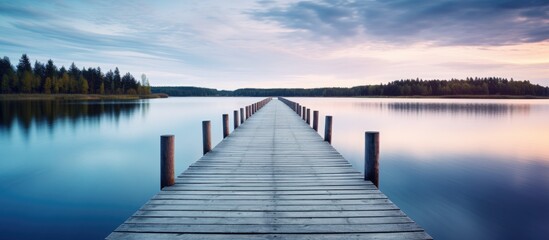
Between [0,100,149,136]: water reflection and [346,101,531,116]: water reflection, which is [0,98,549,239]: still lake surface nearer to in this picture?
[0,100,149,136]: water reflection

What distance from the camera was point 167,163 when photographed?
624 centimetres

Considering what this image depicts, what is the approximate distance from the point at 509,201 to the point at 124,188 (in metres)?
11.2

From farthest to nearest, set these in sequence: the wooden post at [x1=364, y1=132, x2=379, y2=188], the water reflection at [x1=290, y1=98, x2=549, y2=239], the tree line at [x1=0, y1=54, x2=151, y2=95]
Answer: the tree line at [x1=0, y1=54, x2=151, y2=95]
the water reflection at [x1=290, y1=98, x2=549, y2=239]
the wooden post at [x1=364, y1=132, x2=379, y2=188]

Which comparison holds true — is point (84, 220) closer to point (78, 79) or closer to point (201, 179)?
point (201, 179)

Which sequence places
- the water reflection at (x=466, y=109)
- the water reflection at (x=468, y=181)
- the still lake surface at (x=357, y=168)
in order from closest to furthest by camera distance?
the still lake surface at (x=357, y=168), the water reflection at (x=468, y=181), the water reflection at (x=466, y=109)

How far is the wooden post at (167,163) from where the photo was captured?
613 cm

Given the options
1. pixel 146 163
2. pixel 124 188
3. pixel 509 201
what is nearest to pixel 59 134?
pixel 146 163

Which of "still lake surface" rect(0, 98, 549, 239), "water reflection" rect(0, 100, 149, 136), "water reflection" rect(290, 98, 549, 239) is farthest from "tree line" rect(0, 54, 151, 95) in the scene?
"water reflection" rect(290, 98, 549, 239)

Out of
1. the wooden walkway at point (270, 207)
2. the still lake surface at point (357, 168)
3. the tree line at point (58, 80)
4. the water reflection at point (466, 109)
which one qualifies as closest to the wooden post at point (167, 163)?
the wooden walkway at point (270, 207)

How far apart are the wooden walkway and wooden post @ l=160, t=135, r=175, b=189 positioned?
16 cm

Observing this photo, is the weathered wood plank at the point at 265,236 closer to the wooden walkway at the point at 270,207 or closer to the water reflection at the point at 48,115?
the wooden walkway at the point at 270,207

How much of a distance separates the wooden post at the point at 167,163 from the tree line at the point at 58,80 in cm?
9322

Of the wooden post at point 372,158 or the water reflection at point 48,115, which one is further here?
the water reflection at point 48,115

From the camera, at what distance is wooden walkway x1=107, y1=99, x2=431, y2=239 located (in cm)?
412
